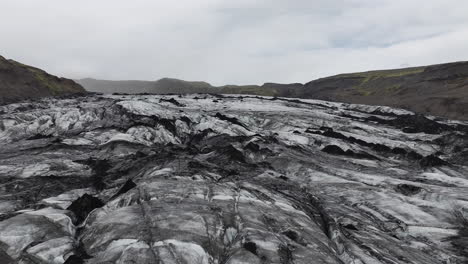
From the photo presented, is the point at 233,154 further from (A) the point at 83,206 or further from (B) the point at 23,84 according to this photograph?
(B) the point at 23,84

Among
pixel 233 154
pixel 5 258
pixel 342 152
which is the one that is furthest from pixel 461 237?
pixel 5 258

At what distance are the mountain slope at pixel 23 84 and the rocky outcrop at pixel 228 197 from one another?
52206 mm

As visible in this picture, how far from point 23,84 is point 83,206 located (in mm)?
95300

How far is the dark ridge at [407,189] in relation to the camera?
2530 cm

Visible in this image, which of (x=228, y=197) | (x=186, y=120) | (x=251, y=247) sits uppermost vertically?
(x=186, y=120)

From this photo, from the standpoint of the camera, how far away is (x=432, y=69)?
415 feet

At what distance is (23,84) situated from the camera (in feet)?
321

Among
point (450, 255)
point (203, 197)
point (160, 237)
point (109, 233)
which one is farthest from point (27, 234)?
point (450, 255)

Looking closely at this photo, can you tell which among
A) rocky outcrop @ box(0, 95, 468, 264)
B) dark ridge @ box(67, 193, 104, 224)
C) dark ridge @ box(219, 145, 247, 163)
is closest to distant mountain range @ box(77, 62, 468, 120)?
rocky outcrop @ box(0, 95, 468, 264)

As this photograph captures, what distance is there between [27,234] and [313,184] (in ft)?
66.0

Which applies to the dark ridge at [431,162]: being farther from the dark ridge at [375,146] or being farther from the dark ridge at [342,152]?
the dark ridge at [342,152]

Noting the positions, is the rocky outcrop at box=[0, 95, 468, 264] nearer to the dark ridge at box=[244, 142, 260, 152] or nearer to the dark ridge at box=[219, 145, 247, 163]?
the dark ridge at box=[219, 145, 247, 163]

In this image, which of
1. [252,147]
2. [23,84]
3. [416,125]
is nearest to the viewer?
[252,147]

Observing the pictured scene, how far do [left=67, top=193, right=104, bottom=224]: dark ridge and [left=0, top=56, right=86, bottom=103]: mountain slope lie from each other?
79.7m
